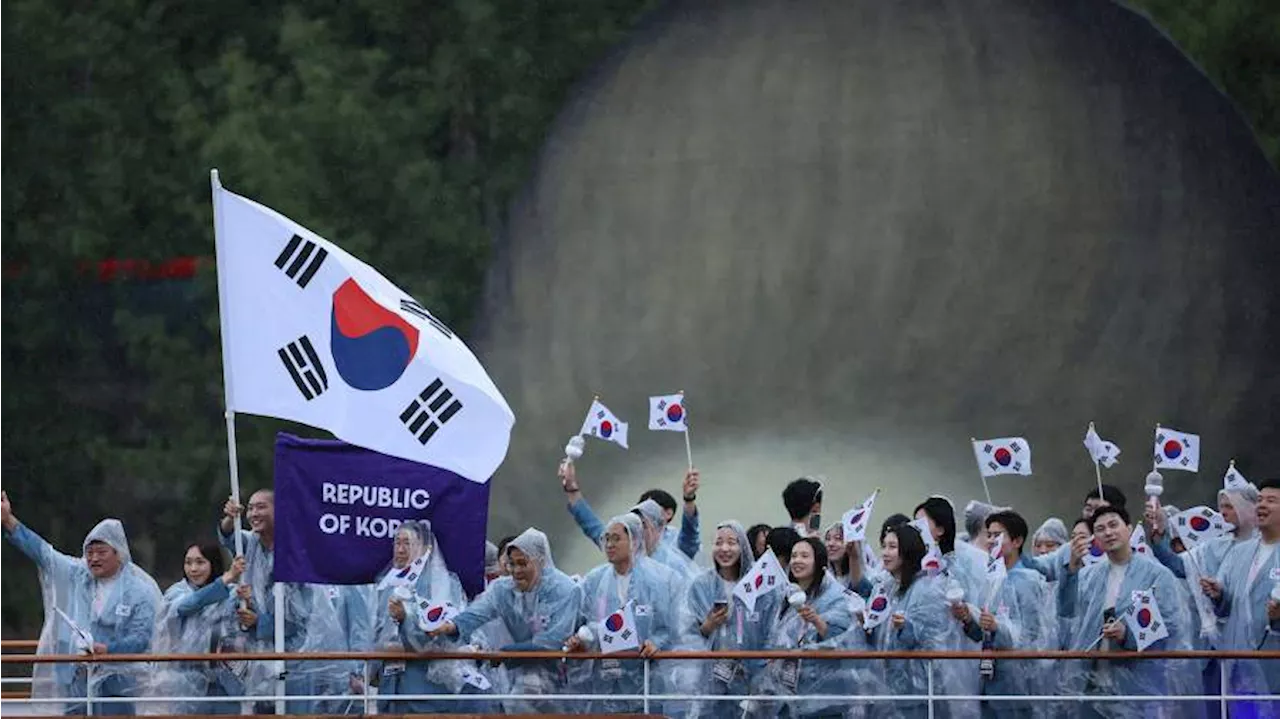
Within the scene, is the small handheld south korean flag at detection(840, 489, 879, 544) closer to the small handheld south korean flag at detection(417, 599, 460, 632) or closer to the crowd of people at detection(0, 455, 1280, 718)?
the crowd of people at detection(0, 455, 1280, 718)

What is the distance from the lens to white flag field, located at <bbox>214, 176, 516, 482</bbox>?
17.9 metres

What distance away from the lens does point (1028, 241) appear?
32250 millimetres

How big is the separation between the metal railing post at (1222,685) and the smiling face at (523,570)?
13.7 ft

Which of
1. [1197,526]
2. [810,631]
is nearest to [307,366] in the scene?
[810,631]

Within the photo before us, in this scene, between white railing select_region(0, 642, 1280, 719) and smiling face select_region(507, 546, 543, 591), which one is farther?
smiling face select_region(507, 546, 543, 591)

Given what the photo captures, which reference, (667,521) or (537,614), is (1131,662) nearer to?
(537,614)

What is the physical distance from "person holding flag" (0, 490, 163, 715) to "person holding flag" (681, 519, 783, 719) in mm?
3565

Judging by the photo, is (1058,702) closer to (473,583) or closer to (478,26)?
(473,583)

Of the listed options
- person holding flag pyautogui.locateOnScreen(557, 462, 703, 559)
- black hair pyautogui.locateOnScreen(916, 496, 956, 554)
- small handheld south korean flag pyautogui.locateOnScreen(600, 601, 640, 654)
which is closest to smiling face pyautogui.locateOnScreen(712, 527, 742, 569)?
small handheld south korean flag pyautogui.locateOnScreen(600, 601, 640, 654)

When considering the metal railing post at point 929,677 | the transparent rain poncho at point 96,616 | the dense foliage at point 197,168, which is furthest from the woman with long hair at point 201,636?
the dense foliage at point 197,168

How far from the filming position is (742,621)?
719 inches

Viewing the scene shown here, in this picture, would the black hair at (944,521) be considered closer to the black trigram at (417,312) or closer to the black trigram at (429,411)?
the black trigram at (429,411)

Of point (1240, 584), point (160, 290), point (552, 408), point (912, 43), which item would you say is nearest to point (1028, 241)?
point (912, 43)

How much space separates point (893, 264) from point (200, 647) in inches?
577
